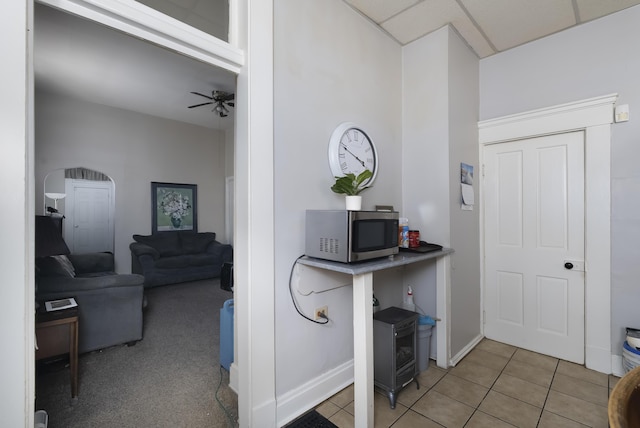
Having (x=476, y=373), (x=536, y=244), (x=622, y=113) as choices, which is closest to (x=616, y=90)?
(x=622, y=113)

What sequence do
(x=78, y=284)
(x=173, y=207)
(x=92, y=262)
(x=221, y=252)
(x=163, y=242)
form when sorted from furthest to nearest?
(x=173, y=207)
(x=221, y=252)
(x=163, y=242)
(x=92, y=262)
(x=78, y=284)

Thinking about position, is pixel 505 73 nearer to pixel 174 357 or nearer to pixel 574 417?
pixel 574 417

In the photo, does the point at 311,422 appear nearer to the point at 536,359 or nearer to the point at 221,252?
the point at 536,359

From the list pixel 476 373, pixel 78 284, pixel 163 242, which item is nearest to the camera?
pixel 476 373

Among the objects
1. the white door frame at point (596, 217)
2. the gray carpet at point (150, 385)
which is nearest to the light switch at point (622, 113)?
the white door frame at point (596, 217)

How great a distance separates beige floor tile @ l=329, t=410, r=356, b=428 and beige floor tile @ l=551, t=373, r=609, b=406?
62.5 inches

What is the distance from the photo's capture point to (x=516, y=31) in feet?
8.26

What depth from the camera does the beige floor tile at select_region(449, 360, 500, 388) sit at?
2210mm

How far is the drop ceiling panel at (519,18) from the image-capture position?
7.14ft

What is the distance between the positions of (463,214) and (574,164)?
1012 millimetres

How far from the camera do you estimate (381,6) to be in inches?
86.9

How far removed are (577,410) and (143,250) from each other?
5618 mm

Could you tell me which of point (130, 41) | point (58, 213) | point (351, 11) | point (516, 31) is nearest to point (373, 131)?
point (351, 11)

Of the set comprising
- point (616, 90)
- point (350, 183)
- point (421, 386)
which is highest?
point (616, 90)
